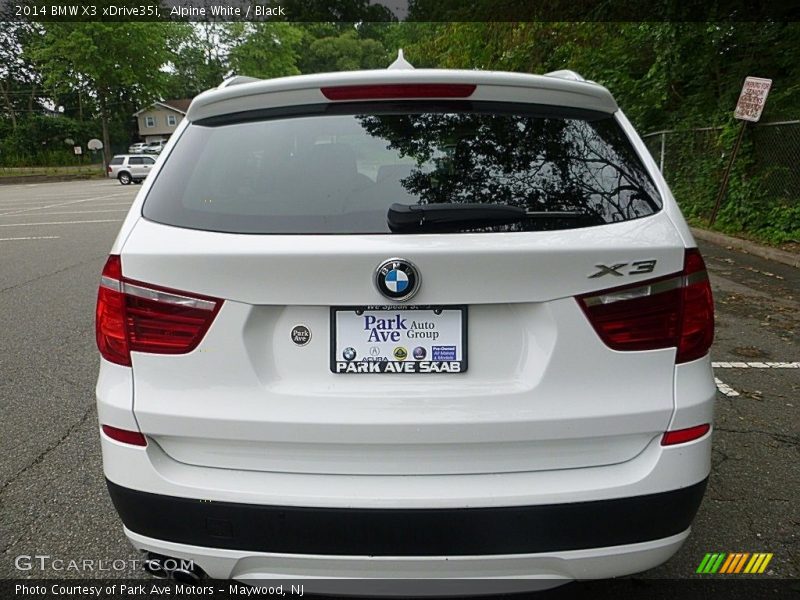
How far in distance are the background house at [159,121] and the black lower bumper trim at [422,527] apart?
77283 mm

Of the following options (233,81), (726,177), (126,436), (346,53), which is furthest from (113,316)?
(346,53)

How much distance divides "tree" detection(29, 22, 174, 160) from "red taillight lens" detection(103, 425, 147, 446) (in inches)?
1960

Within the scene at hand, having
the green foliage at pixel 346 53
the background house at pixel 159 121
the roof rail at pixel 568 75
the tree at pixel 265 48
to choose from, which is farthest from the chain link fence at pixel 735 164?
the background house at pixel 159 121

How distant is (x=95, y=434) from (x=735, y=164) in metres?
10.9

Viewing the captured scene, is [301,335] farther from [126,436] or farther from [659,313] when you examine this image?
[659,313]

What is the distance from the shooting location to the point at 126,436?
187 cm

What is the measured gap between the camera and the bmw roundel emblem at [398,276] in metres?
1.72

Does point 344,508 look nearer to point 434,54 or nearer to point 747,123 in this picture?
point 747,123

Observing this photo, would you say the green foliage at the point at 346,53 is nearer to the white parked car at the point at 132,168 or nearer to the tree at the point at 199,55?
the tree at the point at 199,55

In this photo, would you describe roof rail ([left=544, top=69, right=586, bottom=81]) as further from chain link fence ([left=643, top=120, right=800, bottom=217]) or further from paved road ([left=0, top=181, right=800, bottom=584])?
chain link fence ([left=643, top=120, right=800, bottom=217])

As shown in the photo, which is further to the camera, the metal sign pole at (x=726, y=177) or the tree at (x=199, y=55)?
the tree at (x=199, y=55)

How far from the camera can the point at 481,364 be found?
1.80 meters

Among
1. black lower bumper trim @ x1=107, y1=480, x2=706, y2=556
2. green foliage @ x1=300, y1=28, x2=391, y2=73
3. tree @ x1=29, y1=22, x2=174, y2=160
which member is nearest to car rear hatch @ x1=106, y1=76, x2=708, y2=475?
black lower bumper trim @ x1=107, y1=480, x2=706, y2=556

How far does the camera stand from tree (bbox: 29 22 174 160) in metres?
44.2
